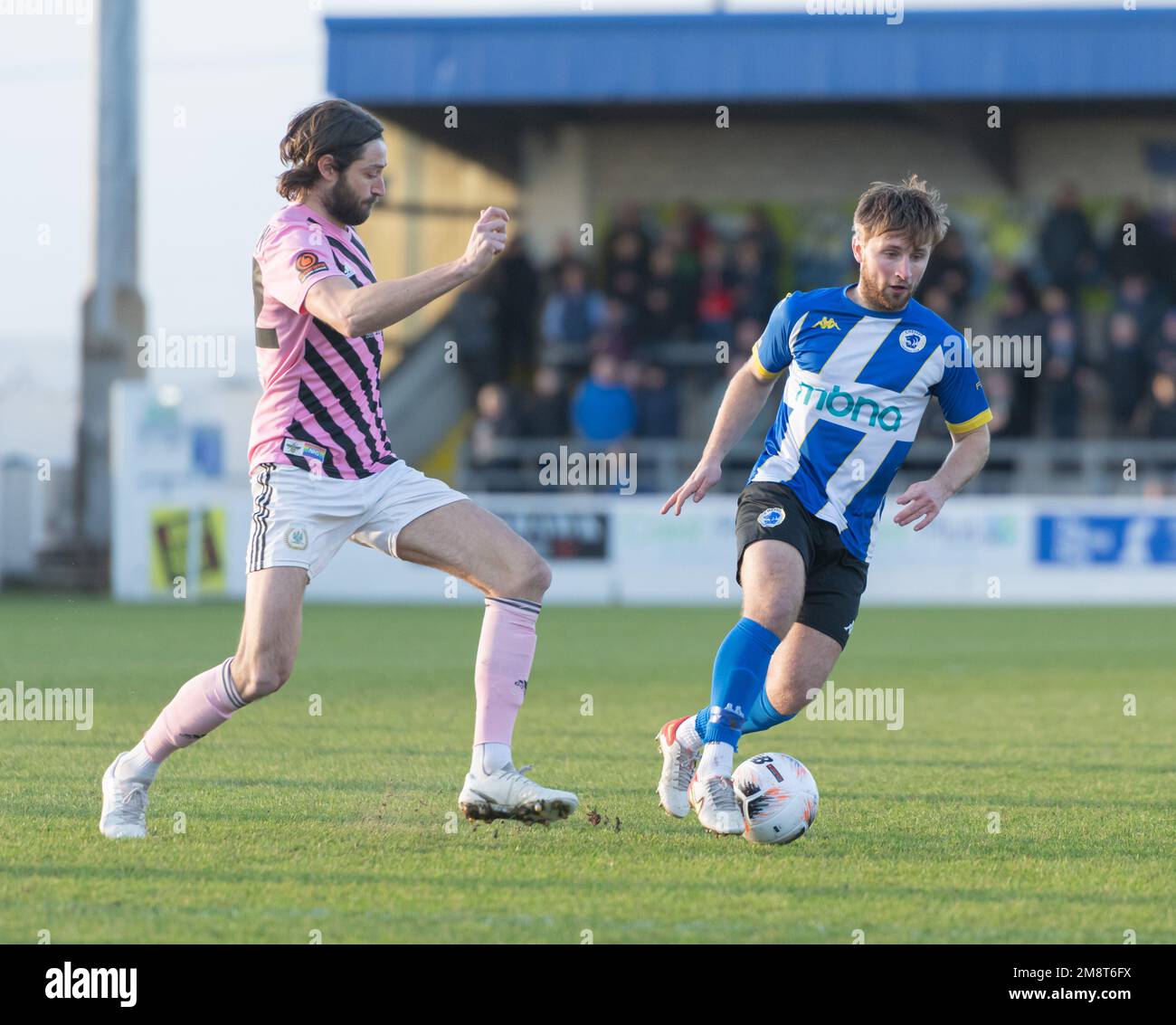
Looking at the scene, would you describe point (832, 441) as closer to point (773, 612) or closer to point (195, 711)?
point (773, 612)

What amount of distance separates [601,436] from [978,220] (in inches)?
283

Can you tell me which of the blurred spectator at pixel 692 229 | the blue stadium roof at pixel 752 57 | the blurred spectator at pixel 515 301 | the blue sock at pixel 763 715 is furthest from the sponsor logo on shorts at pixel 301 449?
the blue stadium roof at pixel 752 57

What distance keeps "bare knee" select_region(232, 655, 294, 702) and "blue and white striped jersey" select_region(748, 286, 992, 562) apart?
65.4 inches

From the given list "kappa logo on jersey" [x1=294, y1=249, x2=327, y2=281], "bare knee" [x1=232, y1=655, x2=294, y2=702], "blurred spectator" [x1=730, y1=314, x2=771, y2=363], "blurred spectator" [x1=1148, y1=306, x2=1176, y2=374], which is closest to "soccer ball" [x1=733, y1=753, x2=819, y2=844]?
"bare knee" [x1=232, y1=655, x2=294, y2=702]

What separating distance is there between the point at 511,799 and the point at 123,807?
1.13m

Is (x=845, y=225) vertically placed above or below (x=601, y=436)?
above

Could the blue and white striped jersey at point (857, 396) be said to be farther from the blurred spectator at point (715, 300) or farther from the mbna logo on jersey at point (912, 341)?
the blurred spectator at point (715, 300)

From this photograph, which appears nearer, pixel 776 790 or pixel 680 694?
pixel 776 790

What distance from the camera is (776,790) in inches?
205

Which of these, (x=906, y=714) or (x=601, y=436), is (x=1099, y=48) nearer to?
(x=601, y=436)

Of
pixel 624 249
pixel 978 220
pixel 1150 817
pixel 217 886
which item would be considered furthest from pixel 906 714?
pixel 978 220

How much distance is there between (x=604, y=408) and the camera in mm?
19391

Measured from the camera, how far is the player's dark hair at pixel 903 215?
5516 mm

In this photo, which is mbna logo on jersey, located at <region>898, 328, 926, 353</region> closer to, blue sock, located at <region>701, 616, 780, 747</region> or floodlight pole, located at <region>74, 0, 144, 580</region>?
blue sock, located at <region>701, 616, 780, 747</region>
